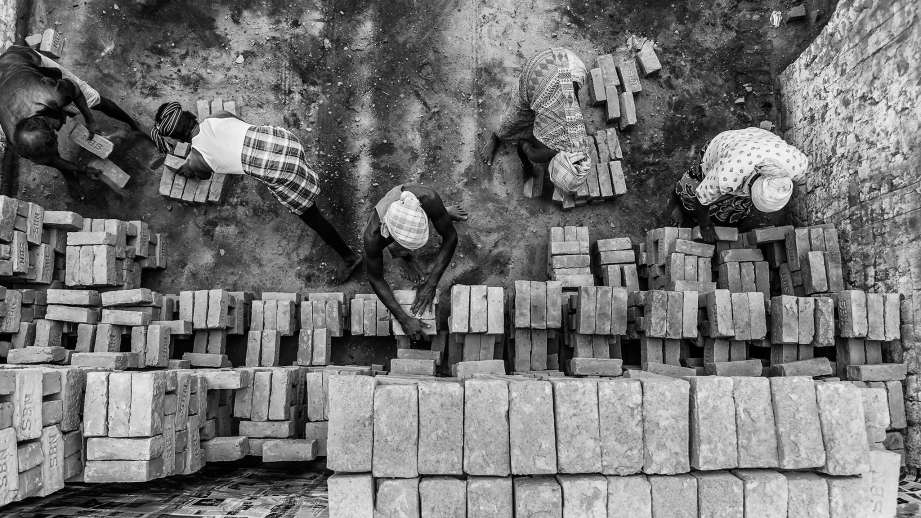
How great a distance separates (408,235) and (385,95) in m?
2.89

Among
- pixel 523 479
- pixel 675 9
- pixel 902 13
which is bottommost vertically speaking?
pixel 523 479

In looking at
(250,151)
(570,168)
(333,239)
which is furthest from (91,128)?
(570,168)

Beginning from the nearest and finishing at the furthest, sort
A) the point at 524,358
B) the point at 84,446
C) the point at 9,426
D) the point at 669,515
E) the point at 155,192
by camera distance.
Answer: the point at 9,426, the point at 669,515, the point at 84,446, the point at 524,358, the point at 155,192

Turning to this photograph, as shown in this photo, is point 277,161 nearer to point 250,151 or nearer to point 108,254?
point 250,151

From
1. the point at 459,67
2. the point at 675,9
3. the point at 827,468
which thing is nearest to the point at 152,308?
the point at 459,67

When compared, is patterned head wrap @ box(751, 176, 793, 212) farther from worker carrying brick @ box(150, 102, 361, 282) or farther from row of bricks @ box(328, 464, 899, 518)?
worker carrying brick @ box(150, 102, 361, 282)

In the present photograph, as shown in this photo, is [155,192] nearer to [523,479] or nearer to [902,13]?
[523,479]

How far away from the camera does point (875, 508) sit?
146 inches

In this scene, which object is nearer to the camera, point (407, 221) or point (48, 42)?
point (407, 221)

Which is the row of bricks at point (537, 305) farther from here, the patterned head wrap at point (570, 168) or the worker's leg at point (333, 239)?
the worker's leg at point (333, 239)

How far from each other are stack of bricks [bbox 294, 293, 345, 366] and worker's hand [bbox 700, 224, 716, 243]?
4226mm

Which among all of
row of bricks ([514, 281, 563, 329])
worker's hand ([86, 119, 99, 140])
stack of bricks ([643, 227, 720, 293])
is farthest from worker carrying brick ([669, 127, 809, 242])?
worker's hand ([86, 119, 99, 140])

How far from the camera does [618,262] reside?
5961 millimetres

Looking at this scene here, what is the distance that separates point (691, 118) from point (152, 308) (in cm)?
695
